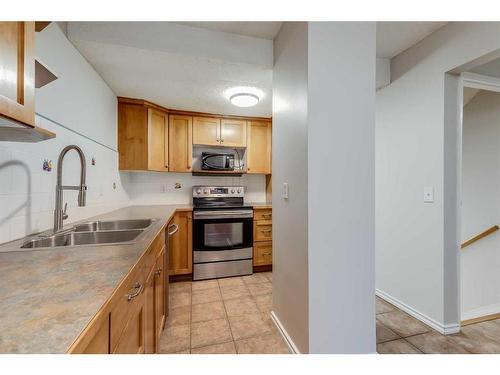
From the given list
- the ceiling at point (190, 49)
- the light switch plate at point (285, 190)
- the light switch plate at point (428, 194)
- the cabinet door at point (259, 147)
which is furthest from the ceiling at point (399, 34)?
the cabinet door at point (259, 147)

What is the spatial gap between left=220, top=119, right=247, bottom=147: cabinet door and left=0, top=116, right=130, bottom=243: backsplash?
1604 mm

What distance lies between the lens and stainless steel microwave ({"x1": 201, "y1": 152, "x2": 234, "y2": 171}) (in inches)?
125

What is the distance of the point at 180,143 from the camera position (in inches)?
121

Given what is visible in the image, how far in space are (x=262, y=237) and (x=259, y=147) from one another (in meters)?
1.31

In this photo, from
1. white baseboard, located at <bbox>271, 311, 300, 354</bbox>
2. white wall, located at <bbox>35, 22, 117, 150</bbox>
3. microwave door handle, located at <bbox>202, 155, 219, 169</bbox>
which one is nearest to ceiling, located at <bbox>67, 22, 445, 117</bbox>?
white wall, located at <bbox>35, 22, 117, 150</bbox>

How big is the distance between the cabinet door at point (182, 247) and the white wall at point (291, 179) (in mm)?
1327

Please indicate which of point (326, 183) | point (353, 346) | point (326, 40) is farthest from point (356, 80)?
point (353, 346)

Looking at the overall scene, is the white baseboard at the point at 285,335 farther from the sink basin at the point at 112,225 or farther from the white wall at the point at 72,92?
the white wall at the point at 72,92

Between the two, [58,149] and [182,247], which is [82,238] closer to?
[58,149]

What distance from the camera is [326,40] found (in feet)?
4.42

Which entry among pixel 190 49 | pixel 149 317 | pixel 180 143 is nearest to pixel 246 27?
pixel 190 49

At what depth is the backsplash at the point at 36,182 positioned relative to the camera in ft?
3.67

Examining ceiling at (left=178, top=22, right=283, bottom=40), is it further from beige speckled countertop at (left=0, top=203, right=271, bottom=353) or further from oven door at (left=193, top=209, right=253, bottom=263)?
oven door at (left=193, top=209, right=253, bottom=263)

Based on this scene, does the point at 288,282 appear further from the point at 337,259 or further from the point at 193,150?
the point at 193,150
